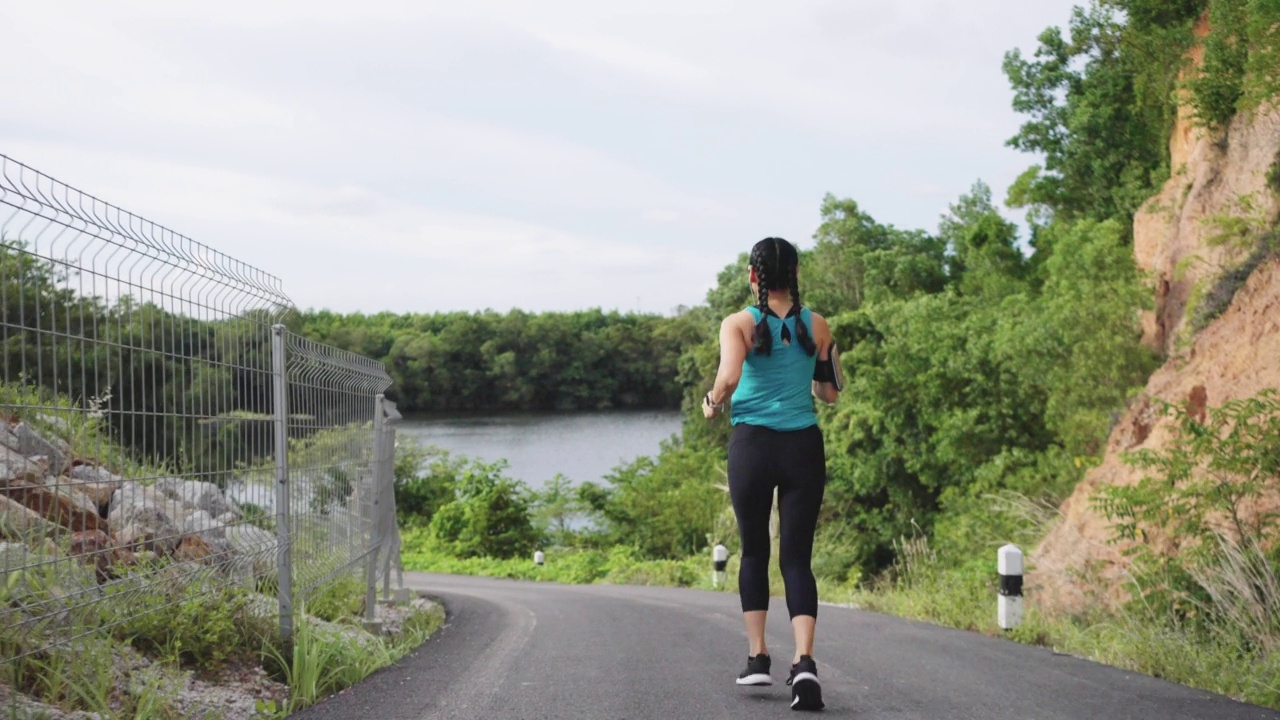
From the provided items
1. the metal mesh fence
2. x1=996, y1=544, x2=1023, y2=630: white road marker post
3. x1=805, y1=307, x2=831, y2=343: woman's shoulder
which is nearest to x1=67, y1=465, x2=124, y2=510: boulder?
the metal mesh fence

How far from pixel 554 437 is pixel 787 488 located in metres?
84.1

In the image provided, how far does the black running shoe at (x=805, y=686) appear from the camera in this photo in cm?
519

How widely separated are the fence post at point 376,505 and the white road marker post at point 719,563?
13.6 m

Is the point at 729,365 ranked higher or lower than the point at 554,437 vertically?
higher

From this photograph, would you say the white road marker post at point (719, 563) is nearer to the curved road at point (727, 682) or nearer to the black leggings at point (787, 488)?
the curved road at point (727, 682)

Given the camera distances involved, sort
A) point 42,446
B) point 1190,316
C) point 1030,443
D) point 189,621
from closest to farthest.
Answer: point 42,446
point 189,621
point 1190,316
point 1030,443

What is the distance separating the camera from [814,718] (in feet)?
16.9

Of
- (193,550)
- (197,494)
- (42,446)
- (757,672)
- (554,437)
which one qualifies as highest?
(42,446)

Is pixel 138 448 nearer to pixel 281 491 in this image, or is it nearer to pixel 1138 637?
pixel 281 491

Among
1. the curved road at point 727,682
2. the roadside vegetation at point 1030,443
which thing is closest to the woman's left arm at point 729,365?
the curved road at point 727,682

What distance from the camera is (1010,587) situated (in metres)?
9.75

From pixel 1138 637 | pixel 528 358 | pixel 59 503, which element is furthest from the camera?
pixel 528 358

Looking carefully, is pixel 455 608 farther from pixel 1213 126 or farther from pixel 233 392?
pixel 1213 126

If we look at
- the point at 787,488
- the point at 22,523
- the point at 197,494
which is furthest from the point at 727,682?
the point at 22,523
